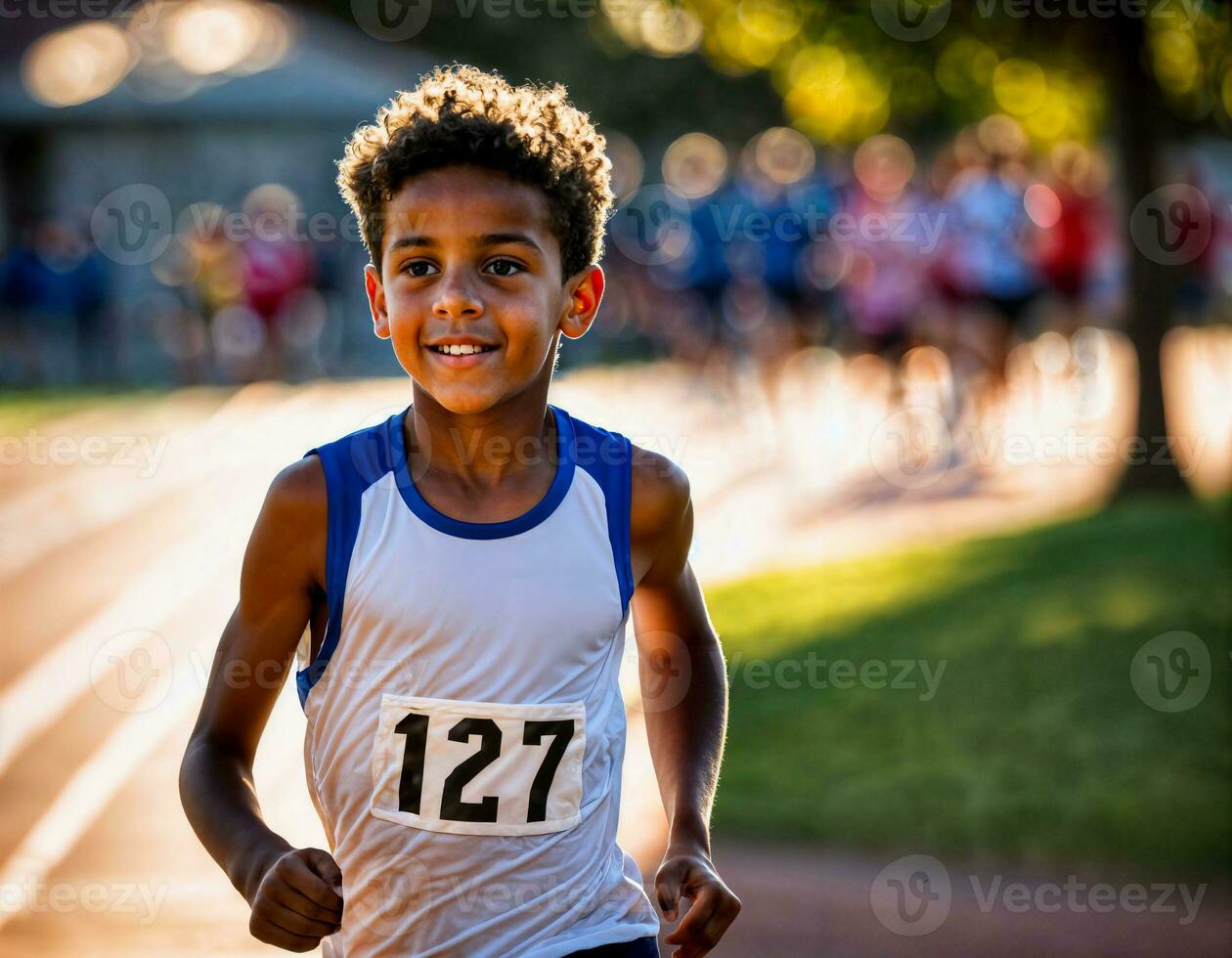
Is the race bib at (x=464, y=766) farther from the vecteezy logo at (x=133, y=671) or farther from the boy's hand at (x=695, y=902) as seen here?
the vecteezy logo at (x=133, y=671)

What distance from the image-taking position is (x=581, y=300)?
2.77 meters

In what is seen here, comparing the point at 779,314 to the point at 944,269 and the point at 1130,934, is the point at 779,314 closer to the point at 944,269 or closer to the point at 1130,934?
the point at 944,269

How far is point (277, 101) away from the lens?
26141 mm

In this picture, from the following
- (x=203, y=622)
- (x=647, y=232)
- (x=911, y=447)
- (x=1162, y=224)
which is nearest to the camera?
(x=203, y=622)

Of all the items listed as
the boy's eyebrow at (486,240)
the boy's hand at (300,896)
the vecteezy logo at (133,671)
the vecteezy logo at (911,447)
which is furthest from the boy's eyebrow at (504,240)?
the vecteezy logo at (911,447)

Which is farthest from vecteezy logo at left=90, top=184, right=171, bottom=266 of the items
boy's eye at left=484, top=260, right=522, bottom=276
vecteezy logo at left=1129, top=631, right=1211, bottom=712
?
boy's eye at left=484, top=260, right=522, bottom=276

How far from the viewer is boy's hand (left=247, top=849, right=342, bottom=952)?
2156mm

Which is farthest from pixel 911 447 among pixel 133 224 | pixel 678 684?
pixel 133 224

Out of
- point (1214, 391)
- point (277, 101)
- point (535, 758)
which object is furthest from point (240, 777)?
point (277, 101)

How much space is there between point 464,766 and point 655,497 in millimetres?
535

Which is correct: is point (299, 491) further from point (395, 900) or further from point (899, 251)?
point (899, 251)

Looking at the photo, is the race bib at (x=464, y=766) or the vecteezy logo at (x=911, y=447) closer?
the race bib at (x=464, y=766)

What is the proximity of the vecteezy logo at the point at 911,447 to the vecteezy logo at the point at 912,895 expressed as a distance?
20.7ft

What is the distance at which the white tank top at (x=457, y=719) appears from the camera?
242cm
